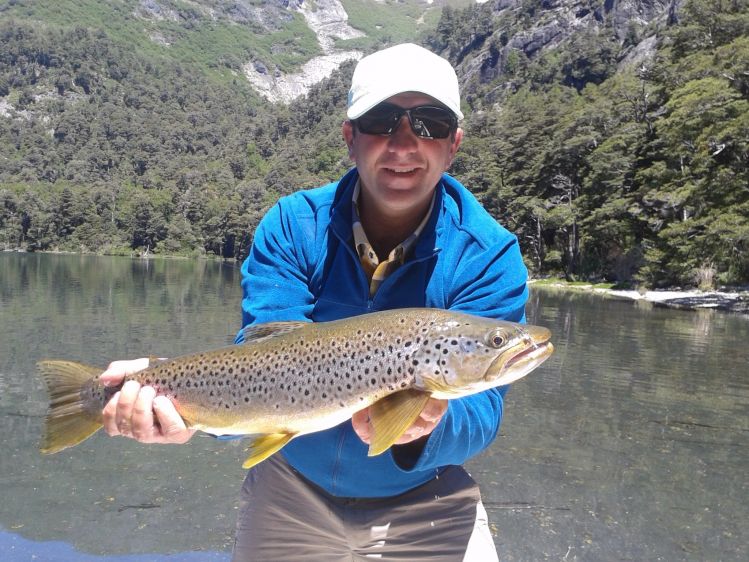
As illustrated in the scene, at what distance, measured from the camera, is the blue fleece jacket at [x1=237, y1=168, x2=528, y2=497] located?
11.6 ft

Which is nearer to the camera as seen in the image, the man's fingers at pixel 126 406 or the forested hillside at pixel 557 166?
the man's fingers at pixel 126 406

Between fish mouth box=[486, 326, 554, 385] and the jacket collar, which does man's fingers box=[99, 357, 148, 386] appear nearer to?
the jacket collar

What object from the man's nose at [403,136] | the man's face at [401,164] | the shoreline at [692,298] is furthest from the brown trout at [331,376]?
the shoreline at [692,298]

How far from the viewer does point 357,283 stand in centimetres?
370

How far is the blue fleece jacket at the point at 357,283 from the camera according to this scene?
355 cm

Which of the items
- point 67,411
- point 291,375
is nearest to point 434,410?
point 291,375

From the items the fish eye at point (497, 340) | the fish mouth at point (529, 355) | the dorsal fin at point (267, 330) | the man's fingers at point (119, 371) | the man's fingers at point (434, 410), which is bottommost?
the man's fingers at point (119, 371)

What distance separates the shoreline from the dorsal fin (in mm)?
36927

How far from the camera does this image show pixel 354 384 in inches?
122

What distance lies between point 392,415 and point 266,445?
27.0 inches

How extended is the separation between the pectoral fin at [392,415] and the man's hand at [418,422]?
0.06 m

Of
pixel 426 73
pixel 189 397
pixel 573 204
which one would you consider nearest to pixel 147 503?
pixel 189 397

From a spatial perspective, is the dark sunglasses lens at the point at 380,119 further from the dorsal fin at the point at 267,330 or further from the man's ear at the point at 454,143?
Answer: the dorsal fin at the point at 267,330

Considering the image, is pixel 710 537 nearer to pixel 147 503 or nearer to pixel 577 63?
pixel 147 503
